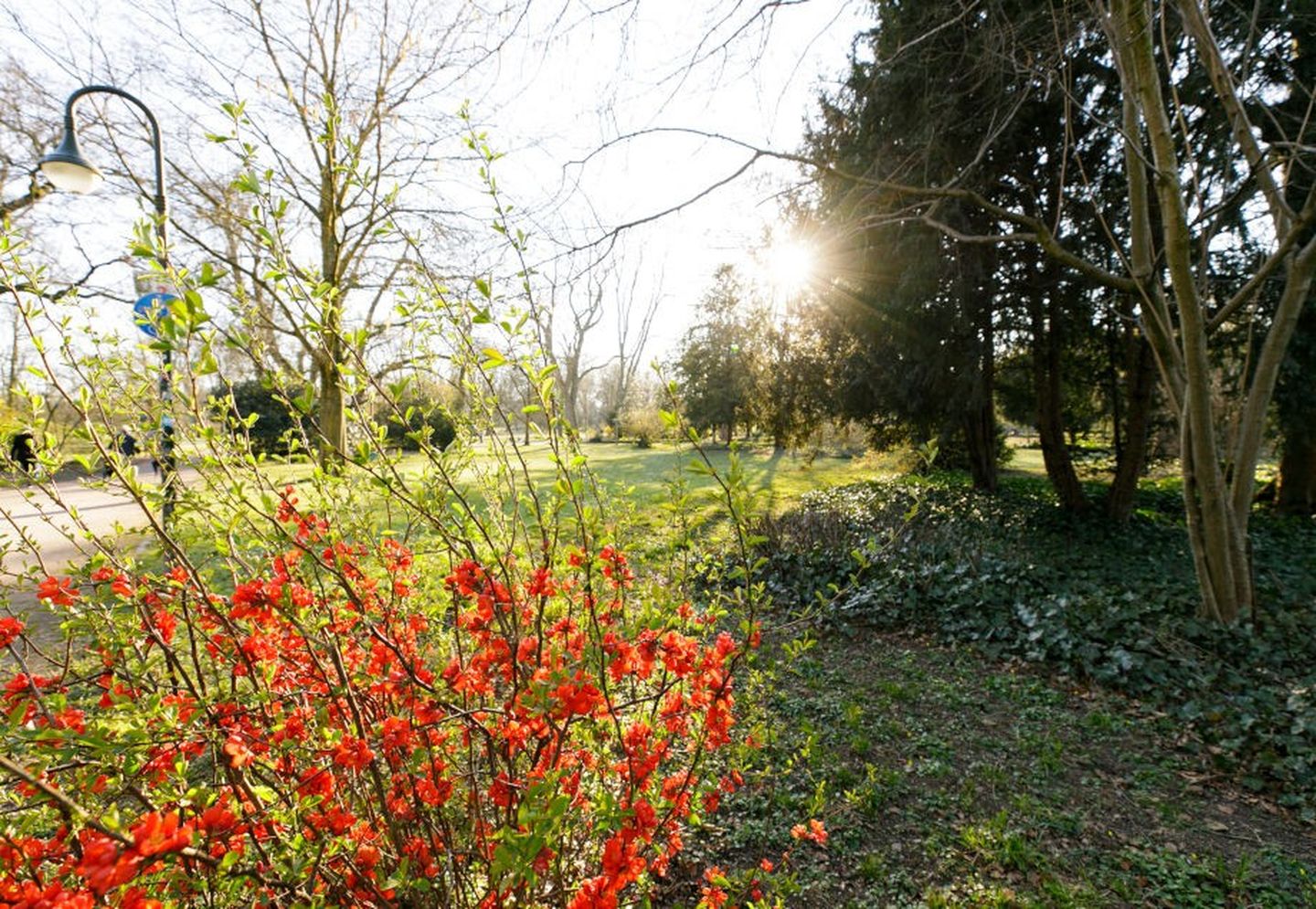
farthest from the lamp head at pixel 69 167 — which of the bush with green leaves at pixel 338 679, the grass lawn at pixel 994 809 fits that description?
the grass lawn at pixel 994 809

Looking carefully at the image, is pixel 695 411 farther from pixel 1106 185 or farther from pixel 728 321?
pixel 1106 185

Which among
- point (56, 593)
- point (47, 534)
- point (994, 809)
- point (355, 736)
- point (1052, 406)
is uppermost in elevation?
point (1052, 406)

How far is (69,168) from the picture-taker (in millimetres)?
4574

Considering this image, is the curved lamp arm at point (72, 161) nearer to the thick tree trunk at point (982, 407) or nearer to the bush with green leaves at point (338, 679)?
the bush with green leaves at point (338, 679)

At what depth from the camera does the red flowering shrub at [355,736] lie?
1117 millimetres

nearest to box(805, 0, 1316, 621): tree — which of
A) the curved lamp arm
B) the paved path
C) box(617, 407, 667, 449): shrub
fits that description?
the paved path

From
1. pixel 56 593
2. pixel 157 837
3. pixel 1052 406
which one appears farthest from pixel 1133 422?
pixel 56 593

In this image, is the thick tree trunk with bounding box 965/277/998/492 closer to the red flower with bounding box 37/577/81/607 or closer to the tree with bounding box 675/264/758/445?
the tree with bounding box 675/264/758/445

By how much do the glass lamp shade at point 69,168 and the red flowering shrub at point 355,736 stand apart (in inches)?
203

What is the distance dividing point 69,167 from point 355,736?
590 cm

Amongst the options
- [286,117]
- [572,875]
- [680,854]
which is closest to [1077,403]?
[680,854]

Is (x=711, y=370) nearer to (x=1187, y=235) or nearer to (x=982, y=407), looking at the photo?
(x=982, y=407)

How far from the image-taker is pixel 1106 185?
700 cm

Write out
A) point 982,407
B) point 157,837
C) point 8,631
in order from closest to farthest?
1. point 157,837
2. point 8,631
3. point 982,407
